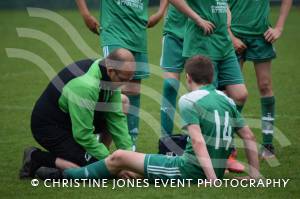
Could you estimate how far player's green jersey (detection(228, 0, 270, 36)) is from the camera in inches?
309

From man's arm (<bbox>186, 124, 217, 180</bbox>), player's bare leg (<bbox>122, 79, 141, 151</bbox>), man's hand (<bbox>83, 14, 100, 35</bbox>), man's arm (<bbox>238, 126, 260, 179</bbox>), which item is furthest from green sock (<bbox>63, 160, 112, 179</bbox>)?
man's hand (<bbox>83, 14, 100, 35</bbox>)

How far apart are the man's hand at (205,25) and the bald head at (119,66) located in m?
0.91

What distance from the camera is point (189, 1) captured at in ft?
23.5

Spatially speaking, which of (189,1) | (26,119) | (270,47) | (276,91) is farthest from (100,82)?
(276,91)

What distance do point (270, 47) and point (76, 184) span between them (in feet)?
8.73

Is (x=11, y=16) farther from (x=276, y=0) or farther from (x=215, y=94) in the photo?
(x=215, y=94)

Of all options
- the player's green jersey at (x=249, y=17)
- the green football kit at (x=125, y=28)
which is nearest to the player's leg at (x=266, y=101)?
the player's green jersey at (x=249, y=17)

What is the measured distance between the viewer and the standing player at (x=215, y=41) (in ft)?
23.1

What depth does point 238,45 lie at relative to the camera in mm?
7766

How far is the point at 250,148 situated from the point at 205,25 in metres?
1.35

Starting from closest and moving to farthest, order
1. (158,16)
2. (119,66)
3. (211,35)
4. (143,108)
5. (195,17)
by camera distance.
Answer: (119,66) < (195,17) < (211,35) < (158,16) < (143,108)

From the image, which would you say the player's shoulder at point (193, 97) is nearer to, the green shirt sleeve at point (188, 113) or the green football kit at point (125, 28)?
the green shirt sleeve at point (188, 113)

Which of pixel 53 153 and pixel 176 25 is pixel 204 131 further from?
pixel 176 25

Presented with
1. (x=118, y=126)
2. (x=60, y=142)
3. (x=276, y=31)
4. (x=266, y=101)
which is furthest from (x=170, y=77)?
(x=60, y=142)
